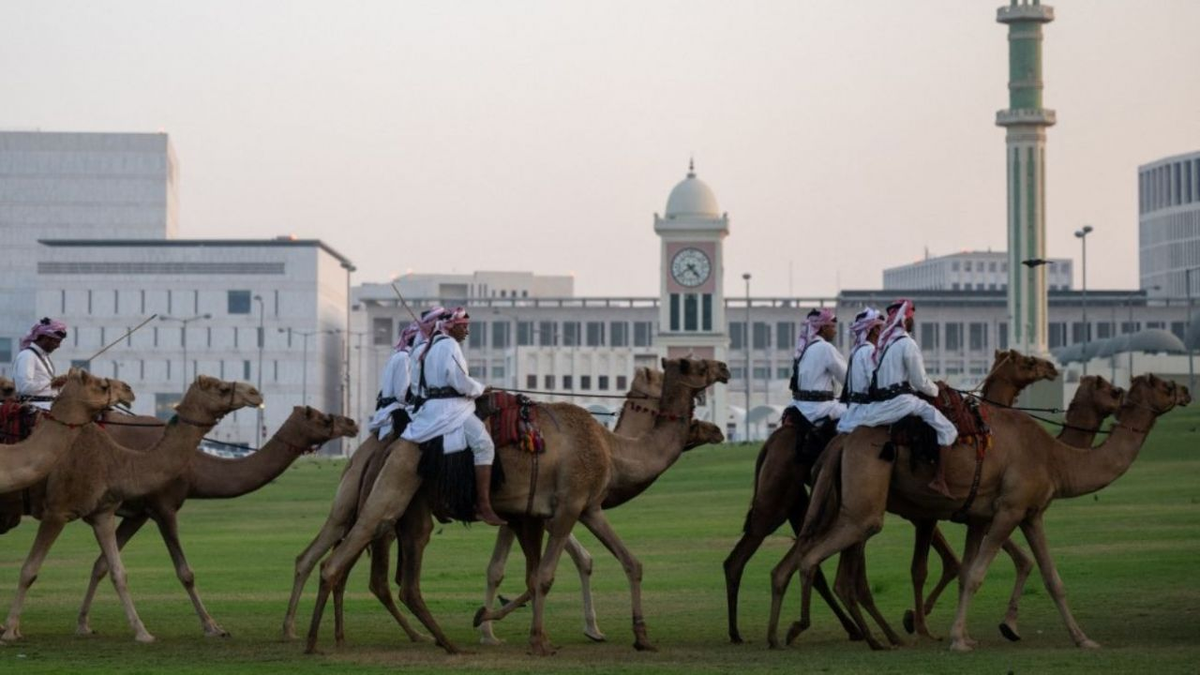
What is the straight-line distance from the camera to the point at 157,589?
1163 inches

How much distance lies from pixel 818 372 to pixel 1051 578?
3284mm

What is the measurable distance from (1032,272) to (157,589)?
133767 mm

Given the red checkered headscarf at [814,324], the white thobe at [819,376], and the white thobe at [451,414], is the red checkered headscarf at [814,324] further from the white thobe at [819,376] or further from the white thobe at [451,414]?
the white thobe at [451,414]

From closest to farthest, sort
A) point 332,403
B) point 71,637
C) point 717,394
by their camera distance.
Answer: point 71,637
point 717,394
point 332,403

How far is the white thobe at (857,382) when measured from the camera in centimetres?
2163

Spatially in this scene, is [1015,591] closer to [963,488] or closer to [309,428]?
[963,488]

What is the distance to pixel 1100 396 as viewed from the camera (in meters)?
23.2

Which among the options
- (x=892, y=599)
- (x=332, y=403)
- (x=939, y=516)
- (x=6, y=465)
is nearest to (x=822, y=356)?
(x=939, y=516)

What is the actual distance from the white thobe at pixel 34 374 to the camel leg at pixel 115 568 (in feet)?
6.45

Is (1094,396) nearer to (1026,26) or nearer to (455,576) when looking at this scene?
(455,576)

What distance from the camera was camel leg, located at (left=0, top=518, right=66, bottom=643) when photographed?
22391 millimetres

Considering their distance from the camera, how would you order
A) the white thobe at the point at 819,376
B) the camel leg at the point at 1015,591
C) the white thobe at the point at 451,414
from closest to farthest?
1. the white thobe at the point at 451,414
2. the camel leg at the point at 1015,591
3. the white thobe at the point at 819,376

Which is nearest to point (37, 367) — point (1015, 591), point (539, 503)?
point (539, 503)

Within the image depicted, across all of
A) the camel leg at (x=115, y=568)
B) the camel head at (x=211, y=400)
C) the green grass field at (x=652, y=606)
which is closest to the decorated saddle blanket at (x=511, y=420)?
the green grass field at (x=652, y=606)
